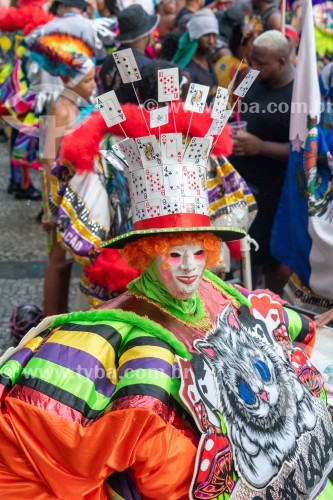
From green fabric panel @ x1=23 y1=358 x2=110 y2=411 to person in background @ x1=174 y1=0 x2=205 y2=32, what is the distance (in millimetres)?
6129

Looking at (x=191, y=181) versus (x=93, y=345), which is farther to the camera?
(x=191, y=181)

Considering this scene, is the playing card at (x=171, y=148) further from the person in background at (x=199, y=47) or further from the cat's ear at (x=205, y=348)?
the person in background at (x=199, y=47)

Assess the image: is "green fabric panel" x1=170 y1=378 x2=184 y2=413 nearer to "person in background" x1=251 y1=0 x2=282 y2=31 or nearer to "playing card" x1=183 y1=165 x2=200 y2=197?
"playing card" x1=183 y1=165 x2=200 y2=197

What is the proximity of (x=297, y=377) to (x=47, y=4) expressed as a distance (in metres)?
6.82

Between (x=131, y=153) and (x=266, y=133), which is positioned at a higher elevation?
(x=131, y=153)

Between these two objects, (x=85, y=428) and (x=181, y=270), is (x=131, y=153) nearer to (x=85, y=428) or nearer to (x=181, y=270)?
(x=181, y=270)

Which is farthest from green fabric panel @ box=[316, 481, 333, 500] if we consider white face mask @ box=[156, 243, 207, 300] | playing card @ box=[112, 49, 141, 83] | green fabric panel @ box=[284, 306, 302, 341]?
playing card @ box=[112, 49, 141, 83]

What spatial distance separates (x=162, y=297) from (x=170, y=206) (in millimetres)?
311

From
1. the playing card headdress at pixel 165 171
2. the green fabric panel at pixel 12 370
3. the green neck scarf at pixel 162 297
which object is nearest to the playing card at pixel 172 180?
the playing card headdress at pixel 165 171

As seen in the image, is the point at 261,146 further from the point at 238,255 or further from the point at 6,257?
the point at 6,257

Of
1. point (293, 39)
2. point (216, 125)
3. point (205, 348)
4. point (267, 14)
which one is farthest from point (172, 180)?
point (267, 14)

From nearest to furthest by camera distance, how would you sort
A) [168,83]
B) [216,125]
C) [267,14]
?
[168,83], [216,125], [267,14]

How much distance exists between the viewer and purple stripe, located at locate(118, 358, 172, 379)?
2.32 meters

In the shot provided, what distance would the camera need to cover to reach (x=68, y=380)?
7.48ft
